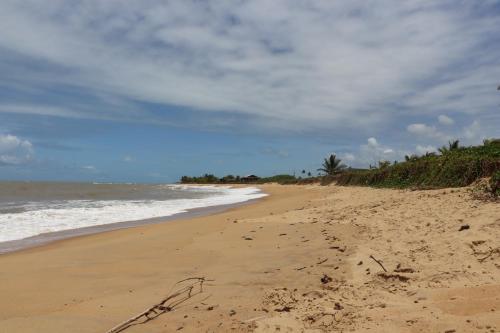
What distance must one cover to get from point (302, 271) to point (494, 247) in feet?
7.49

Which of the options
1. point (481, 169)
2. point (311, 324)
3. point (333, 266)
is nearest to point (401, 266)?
point (333, 266)

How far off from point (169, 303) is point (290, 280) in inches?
56.4

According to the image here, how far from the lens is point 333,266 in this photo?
214 inches

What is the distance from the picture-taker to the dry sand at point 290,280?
3615 millimetres

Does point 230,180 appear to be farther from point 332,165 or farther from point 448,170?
point 448,170

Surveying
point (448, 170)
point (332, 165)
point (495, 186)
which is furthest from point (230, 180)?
point (495, 186)

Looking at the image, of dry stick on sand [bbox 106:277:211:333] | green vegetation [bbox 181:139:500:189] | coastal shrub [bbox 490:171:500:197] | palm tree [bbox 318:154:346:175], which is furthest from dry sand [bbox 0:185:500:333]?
palm tree [bbox 318:154:346:175]

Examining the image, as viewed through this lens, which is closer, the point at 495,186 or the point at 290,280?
the point at 290,280

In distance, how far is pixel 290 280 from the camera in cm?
493

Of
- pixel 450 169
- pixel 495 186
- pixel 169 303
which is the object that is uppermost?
pixel 450 169

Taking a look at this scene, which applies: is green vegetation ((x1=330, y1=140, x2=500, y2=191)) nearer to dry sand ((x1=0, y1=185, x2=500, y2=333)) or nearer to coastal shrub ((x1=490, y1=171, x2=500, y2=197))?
coastal shrub ((x1=490, y1=171, x2=500, y2=197))

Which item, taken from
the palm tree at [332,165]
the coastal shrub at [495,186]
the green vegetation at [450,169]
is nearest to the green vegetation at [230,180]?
the palm tree at [332,165]

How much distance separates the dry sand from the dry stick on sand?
82mm

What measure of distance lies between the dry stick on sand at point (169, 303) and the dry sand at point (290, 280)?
82 millimetres
